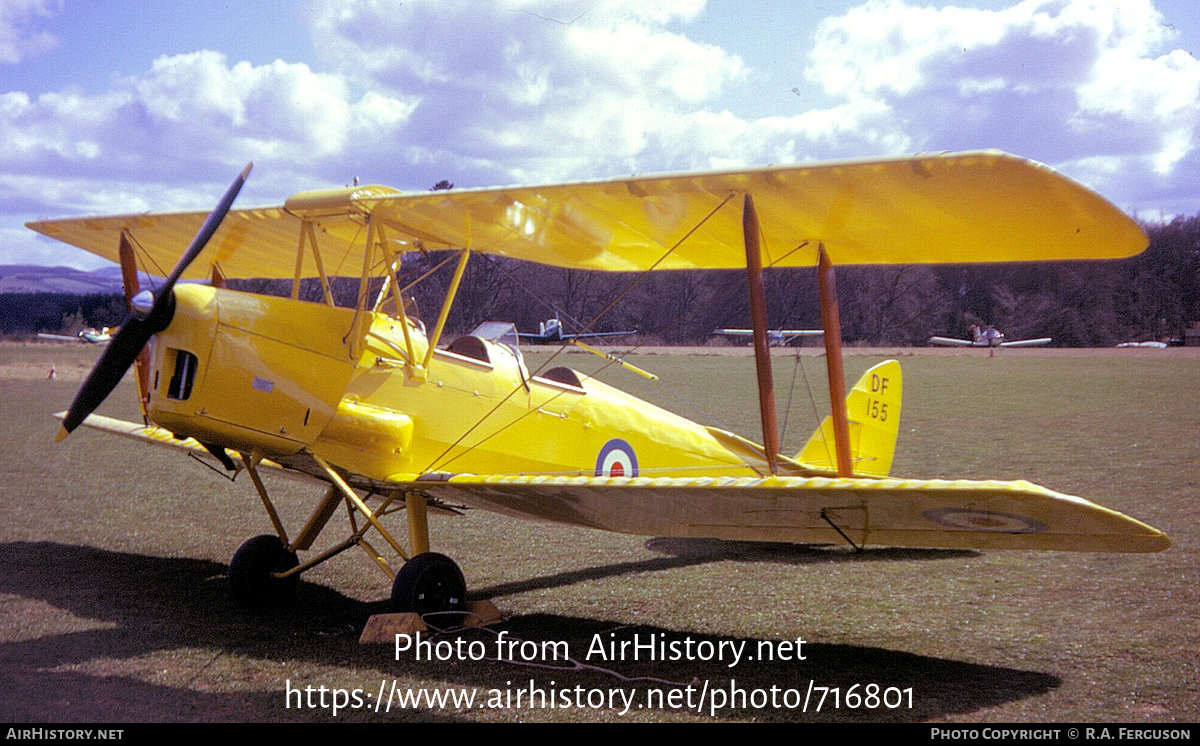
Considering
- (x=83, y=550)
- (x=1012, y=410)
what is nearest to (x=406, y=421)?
(x=83, y=550)

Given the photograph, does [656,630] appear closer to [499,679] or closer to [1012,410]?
[499,679]

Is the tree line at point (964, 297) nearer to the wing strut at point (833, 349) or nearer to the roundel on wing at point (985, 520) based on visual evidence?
the wing strut at point (833, 349)

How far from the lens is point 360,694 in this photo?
3.87 m

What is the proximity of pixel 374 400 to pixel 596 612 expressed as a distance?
6.15ft

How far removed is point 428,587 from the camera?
4.95 meters

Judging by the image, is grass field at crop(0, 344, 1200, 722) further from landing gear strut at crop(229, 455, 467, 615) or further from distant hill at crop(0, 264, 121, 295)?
distant hill at crop(0, 264, 121, 295)

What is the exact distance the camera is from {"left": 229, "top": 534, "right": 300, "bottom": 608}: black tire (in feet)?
18.2

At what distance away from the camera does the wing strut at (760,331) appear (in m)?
4.84

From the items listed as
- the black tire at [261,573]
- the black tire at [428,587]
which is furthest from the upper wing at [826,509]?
the black tire at [261,573]

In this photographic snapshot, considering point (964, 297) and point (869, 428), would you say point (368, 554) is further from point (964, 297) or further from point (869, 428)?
point (964, 297)

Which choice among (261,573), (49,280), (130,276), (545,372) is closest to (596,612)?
(545,372)

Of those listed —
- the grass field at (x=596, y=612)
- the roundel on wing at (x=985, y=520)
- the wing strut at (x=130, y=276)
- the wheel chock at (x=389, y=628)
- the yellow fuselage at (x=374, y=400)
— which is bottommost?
the grass field at (x=596, y=612)

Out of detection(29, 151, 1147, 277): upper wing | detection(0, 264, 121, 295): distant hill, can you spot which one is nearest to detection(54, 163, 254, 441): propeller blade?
detection(29, 151, 1147, 277): upper wing

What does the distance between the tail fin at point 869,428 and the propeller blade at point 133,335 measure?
4.62 m
